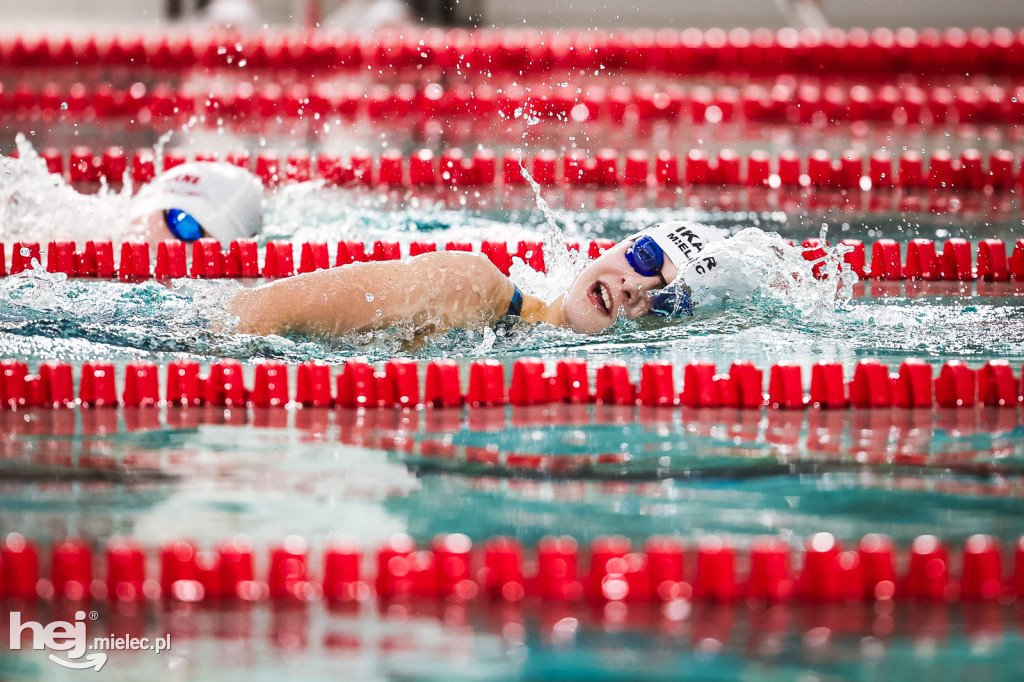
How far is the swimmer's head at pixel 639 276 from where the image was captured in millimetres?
3645

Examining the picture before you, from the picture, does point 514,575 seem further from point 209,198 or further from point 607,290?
point 209,198

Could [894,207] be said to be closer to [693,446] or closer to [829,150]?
[829,150]

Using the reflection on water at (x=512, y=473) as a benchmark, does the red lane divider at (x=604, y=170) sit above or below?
above

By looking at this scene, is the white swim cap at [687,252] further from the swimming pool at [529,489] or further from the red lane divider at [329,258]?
the red lane divider at [329,258]

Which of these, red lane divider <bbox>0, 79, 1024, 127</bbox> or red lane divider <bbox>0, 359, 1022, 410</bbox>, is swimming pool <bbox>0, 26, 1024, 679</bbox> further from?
red lane divider <bbox>0, 79, 1024, 127</bbox>

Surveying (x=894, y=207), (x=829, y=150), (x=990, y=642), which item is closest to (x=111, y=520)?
(x=990, y=642)

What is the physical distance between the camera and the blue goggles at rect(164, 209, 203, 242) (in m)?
4.50

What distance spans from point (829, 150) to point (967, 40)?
2.12 m

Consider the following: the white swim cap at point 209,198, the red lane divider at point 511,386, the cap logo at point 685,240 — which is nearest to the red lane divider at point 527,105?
the white swim cap at point 209,198

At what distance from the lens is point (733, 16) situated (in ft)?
34.3

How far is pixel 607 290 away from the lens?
367 centimetres

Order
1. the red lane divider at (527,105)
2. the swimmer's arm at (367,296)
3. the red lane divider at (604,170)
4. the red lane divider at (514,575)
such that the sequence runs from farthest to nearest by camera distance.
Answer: the red lane divider at (527,105) → the red lane divider at (604,170) → the swimmer's arm at (367,296) → the red lane divider at (514,575)

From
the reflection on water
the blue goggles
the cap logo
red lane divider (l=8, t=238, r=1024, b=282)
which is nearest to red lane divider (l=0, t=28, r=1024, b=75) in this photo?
red lane divider (l=8, t=238, r=1024, b=282)

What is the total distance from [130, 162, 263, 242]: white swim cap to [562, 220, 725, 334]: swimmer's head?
1.57m
